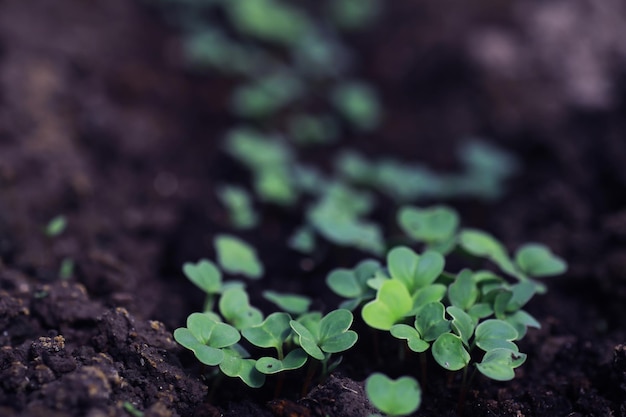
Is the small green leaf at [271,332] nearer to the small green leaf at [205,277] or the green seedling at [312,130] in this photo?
the small green leaf at [205,277]

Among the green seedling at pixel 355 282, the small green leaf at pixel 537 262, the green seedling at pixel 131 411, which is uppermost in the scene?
the small green leaf at pixel 537 262

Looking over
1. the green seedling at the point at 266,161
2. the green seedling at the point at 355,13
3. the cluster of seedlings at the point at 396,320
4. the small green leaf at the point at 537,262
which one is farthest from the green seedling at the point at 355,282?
the green seedling at the point at 355,13

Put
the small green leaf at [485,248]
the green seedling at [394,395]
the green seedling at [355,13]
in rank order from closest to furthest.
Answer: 1. the green seedling at [394,395]
2. the small green leaf at [485,248]
3. the green seedling at [355,13]

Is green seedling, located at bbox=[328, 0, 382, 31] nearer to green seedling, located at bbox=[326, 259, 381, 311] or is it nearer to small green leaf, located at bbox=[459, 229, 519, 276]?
small green leaf, located at bbox=[459, 229, 519, 276]

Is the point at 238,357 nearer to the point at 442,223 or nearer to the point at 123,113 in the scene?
the point at 442,223

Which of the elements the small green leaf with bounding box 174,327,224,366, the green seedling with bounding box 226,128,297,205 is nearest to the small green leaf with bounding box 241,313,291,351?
the small green leaf with bounding box 174,327,224,366

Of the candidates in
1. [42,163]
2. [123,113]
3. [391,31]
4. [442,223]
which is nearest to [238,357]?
[442,223]
